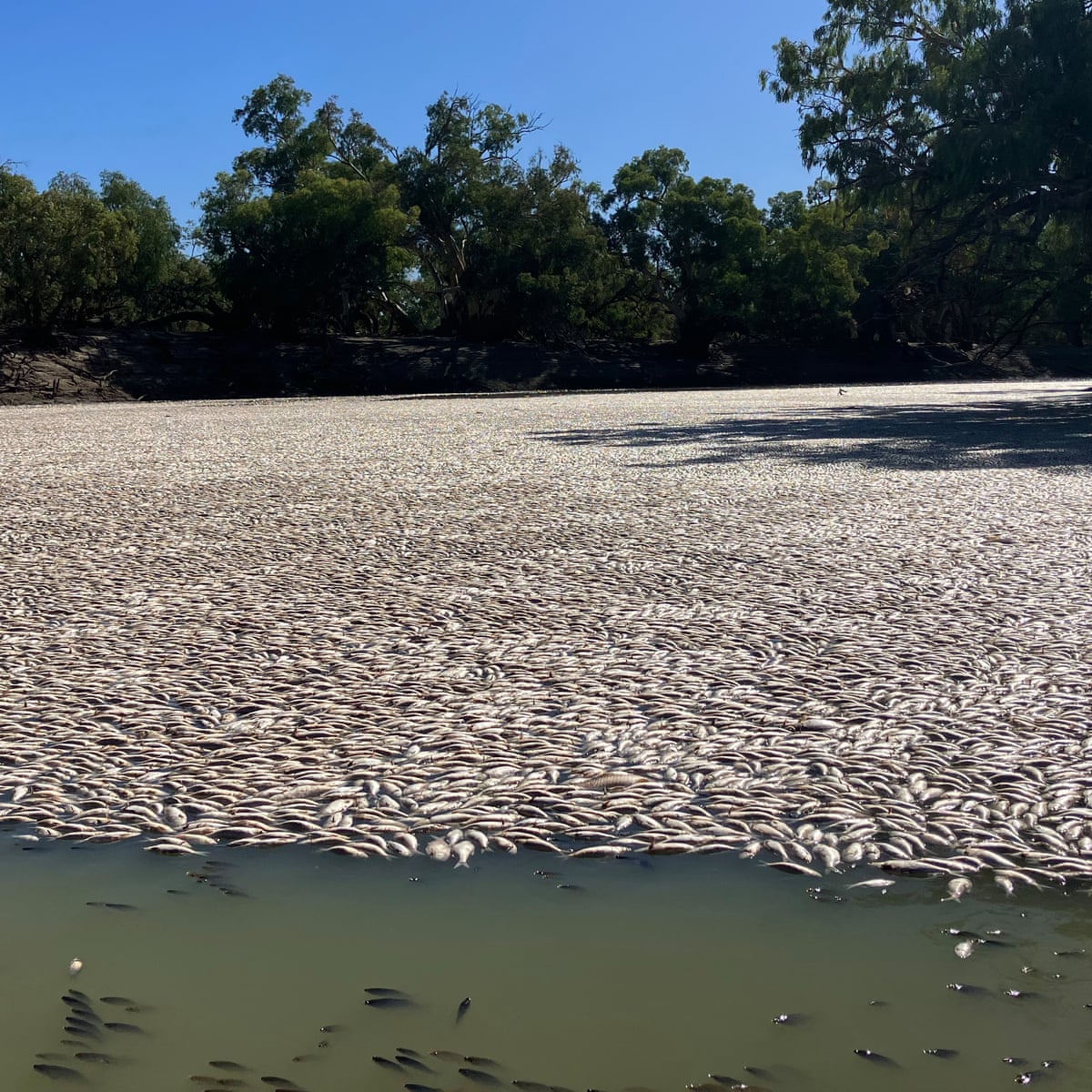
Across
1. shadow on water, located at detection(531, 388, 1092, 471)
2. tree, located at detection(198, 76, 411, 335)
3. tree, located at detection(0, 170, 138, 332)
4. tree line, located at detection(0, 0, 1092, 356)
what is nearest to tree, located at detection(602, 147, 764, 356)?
tree line, located at detection(0, 0, 1092, 356)

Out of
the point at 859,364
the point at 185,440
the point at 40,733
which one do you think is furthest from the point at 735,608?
the point at 859,364

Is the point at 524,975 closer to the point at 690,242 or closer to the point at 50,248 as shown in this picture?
the point at 50,248

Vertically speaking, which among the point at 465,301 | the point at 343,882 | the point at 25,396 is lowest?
the point at 343,882

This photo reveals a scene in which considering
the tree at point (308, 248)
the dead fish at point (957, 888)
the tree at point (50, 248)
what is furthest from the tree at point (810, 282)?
the dead fish at point (957, 888)

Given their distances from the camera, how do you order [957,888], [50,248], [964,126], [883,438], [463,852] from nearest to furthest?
[957,888] → [463,852] → [883,438] → [964,126] → [50,248]

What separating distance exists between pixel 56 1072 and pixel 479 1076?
732 mm

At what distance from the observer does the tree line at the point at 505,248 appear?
2762cm

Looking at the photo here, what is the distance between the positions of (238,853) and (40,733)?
51.1 inches

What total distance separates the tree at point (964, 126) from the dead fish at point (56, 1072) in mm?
22972

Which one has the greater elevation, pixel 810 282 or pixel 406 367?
pixel 810 282

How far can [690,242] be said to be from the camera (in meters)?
48.9

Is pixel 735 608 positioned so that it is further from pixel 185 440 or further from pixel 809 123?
pixel 809 123

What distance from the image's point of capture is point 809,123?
1022 inches

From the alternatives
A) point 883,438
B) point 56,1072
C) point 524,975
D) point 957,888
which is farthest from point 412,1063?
point 883,438
